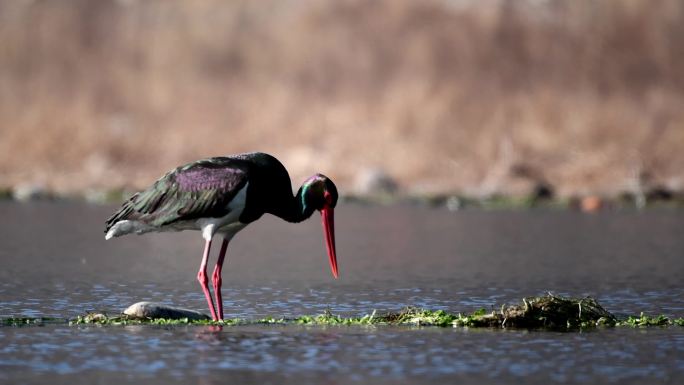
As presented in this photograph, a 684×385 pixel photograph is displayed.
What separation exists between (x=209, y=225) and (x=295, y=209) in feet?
3.76

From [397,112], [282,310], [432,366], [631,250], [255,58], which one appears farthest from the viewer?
[255,58]

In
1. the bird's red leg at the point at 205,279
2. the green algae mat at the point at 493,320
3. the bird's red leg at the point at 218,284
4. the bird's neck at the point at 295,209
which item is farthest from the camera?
the bird's neck at the point at 295,209

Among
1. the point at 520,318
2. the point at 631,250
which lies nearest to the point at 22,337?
the point at 520,318

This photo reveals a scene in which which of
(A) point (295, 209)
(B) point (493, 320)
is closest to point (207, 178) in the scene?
(A) point (295, 209)

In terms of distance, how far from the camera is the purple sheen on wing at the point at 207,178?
57.2ft

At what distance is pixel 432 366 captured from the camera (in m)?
13.7

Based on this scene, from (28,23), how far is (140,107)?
10014 mm

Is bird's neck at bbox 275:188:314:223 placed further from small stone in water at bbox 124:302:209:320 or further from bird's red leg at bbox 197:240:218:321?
small stone in water at bbox 124:302:209:320

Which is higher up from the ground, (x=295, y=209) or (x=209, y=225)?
(x=295, y=209)

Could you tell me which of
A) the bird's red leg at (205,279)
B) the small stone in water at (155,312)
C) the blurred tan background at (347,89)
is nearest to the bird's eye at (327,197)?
the bird's red leg at (205,279)

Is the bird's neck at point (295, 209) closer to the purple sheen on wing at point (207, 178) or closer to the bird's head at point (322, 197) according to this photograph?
the bird's head at point (322, 197)

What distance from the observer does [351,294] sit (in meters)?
20.9

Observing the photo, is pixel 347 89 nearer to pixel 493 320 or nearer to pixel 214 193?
pixel 214 193

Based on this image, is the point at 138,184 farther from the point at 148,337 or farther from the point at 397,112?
the point at 148,337
